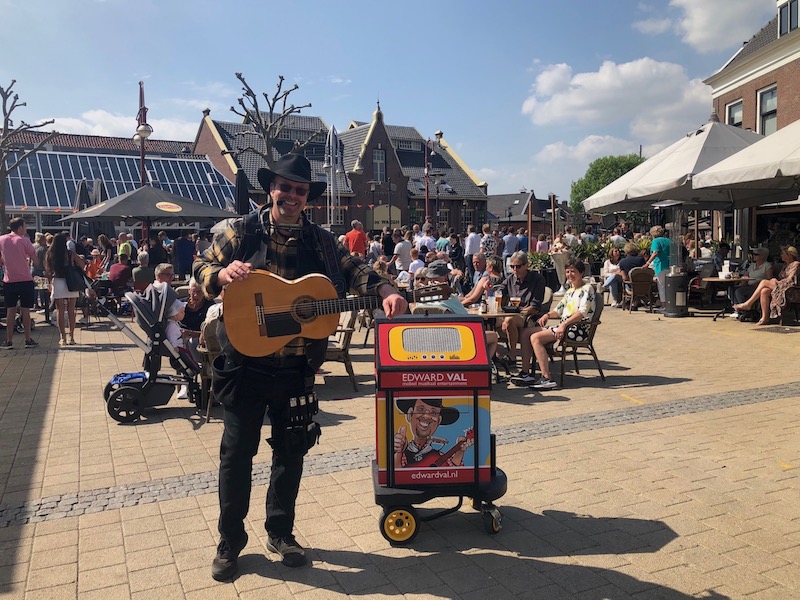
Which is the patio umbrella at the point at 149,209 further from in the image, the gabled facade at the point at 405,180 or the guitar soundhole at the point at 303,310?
the gabled facade at the point at 405,180

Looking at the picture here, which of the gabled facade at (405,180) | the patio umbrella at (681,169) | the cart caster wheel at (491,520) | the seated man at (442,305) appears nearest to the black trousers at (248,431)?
the cart caster wheel at (491,520)

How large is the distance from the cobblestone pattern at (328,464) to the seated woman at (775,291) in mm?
4772

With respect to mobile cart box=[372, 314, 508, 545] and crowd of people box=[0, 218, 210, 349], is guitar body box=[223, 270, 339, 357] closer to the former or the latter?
mobile cart box=[372, 314, 508, 545]

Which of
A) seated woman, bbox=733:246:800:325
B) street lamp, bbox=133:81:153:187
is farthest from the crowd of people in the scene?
seated woman, bbox=733:246:800:325

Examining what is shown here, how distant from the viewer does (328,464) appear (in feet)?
15.7

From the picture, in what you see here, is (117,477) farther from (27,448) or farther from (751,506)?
(751,506)

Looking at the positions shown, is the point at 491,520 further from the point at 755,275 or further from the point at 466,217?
the point at 466,217

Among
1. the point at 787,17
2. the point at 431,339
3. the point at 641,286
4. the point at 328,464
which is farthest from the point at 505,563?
the point at 787,17

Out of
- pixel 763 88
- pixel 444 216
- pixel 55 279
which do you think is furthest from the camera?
pixel 444 216

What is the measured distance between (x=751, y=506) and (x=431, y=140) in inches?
2243

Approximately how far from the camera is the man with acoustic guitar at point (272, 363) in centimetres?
314

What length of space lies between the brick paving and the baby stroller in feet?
0.59

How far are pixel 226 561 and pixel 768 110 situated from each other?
2323 centimetres

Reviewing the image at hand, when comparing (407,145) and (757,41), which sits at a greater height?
(407,145)
